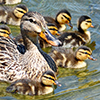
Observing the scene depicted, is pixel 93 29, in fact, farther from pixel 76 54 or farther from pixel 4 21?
Answer: pixel 4 21

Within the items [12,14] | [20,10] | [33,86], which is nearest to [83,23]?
[20,10]

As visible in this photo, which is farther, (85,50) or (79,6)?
(79,6)

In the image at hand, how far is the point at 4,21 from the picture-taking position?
6.16m

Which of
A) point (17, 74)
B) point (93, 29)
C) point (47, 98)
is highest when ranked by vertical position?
point (93, 29)

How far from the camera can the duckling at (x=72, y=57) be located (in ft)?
15.4

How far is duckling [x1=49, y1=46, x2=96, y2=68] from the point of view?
15.4 feet

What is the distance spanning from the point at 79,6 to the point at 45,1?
85cm

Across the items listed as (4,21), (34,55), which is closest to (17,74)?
(34,55)

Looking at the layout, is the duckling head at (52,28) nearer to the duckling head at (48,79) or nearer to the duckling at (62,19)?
the duckling at (62,19)

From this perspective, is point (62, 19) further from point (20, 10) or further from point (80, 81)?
point (80, 81)

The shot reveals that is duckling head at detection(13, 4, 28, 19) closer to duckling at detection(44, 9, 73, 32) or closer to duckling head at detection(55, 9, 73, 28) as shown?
duckling at detection(44, 9, 73, 32)

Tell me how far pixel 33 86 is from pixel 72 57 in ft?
3.89

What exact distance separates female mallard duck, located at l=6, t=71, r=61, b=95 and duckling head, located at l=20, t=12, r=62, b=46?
0.45m

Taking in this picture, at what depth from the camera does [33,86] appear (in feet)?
12.5
